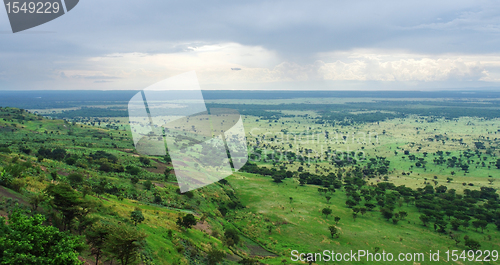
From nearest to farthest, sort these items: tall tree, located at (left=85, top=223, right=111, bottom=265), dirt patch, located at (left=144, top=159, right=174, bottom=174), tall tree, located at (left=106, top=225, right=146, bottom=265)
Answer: tall tree, located at (left=106, top=225, right=146, bottom=265) < tall tree, located at (left=85, top=223, right=111, bottom=265) < dirt patch, located at (left=144, top=159, right=174, bottom=174)

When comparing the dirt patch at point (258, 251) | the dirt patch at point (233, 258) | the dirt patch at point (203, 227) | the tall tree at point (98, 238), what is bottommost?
the dirt patch at point (258, 251)

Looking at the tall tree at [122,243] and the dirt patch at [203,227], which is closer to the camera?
the tall tree at [122,243]

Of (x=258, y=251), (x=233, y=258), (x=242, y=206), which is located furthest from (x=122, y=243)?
(x=242, y=206)

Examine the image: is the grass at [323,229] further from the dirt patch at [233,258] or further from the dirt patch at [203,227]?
the dirt patch at [203,227]

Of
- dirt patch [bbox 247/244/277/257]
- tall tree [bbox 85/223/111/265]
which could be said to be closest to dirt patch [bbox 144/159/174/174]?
dirt patch [bbox 247/244/277/257]

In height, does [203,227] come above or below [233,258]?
above

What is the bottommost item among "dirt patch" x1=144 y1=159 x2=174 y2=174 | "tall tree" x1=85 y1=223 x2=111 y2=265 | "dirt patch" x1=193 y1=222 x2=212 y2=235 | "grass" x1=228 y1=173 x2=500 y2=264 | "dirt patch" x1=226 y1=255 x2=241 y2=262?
"grass" x1=228 y1=173 x2=500 y2=264

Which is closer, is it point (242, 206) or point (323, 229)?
point (323, 229)

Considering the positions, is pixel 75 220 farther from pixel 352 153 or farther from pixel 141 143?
pixel 352 153

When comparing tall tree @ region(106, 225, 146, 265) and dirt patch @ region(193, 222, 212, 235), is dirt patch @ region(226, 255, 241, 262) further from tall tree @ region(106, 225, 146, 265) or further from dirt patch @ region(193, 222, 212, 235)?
tall tree @ region(106, 225, 146, 265)

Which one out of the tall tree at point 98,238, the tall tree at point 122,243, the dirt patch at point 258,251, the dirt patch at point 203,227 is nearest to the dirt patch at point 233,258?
the dirt patch at point 258,251

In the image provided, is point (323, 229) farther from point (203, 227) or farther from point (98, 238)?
point (98, 238)
